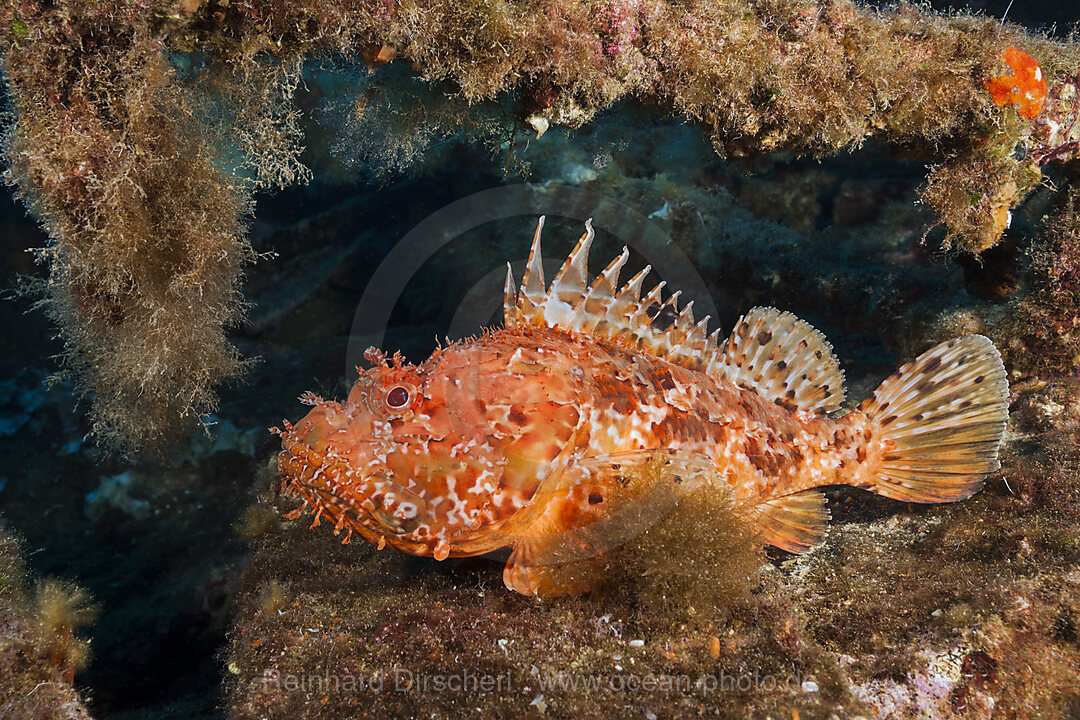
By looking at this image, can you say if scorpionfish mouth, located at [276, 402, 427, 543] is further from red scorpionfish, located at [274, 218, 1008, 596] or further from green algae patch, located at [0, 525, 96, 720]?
green algae patch, located at [0, 525, 96, 720]

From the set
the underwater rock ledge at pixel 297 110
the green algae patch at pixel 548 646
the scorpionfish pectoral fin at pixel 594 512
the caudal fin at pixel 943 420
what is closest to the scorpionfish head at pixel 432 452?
the scorpionfish pectoral fin at pixel 594 512

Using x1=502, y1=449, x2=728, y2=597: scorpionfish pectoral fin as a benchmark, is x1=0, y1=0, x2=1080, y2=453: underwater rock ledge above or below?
above

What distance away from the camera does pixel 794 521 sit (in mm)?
3732

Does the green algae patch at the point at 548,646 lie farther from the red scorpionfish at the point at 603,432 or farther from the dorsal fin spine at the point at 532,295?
the dorsal fin spine at the point at 532,295

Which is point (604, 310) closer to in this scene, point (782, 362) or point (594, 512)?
point (594, 512)

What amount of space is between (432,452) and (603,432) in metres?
1.13

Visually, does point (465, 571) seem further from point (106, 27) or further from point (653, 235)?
point (653, 235)

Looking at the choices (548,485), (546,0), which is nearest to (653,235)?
(546,0)

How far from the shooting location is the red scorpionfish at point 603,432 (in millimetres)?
2955

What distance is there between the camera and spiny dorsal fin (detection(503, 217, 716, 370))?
3.76m

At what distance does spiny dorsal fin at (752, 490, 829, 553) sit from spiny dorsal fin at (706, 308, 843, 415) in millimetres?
925

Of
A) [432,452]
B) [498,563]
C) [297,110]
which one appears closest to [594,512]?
[498,563]

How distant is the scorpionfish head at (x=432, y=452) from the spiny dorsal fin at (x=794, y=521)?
161 cm

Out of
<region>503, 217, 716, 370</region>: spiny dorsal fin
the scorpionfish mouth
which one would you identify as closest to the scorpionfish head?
the scorpionfish mouth
